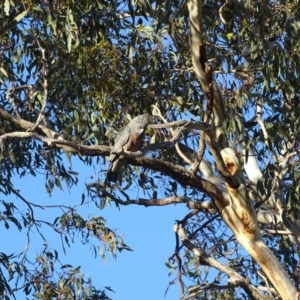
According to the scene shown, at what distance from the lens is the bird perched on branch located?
6.08m

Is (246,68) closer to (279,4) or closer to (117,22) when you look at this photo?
(279,4)

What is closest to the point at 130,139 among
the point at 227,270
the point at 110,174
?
the point at 110,174

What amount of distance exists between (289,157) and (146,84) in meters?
1.33

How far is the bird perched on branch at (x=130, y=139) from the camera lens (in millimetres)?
6083

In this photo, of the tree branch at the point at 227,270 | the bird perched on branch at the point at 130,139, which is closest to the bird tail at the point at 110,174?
the bird perched on branch at the point at 130,139

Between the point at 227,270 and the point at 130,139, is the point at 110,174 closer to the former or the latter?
the point at 130,139

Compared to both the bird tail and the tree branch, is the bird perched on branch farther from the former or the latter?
the tree branch

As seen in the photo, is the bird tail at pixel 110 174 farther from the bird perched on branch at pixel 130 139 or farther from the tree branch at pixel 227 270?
the tree branch at pixel 227 270

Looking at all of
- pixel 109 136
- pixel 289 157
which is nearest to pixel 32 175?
pixel 109 136

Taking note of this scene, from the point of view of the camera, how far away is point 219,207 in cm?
668

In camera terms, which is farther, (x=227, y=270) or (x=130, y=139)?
(x=227, y=270)

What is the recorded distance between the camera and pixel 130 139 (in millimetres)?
6223

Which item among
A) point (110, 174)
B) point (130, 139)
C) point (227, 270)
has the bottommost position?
point (227, 270)

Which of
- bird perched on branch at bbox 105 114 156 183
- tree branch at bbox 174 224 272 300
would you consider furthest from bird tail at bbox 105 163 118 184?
tree branch at bbox 174 224 272 300
